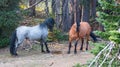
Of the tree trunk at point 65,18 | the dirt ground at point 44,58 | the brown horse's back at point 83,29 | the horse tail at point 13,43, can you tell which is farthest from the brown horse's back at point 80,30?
the tree trunk at point 65,18

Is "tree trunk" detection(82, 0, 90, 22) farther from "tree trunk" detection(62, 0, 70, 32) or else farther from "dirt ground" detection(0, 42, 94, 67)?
"dirt ground" detection(0, 42, 94, 67)

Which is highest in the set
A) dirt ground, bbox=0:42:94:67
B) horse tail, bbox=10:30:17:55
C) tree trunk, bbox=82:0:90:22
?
tree trunk, bbox=82:0:90:22

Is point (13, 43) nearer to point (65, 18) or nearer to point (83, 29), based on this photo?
point (83, 29)

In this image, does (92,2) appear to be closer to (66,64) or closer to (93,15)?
(93,15)

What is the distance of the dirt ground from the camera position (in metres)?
9.07

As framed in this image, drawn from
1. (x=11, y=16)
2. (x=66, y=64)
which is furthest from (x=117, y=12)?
(x=11, y=16)

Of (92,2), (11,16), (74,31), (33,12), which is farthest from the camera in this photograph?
(33,12)

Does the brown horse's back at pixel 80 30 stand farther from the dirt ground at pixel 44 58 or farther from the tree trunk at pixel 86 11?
the tree trunk at pixel 86 11

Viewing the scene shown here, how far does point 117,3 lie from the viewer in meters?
2.94

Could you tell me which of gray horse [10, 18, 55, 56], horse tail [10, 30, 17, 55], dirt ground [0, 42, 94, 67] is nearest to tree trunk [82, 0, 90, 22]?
dirt ground [0, 42, 94, 67]

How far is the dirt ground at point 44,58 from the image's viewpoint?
907cm

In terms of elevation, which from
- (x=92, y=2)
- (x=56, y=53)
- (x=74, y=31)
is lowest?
(x=56, y=53)

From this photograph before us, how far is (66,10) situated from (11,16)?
12.1 feet

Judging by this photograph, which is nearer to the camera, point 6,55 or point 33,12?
point 6,55
